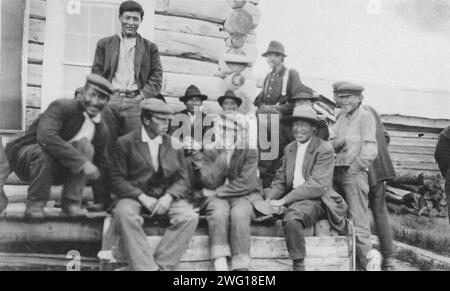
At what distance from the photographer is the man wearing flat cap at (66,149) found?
12.3 feet

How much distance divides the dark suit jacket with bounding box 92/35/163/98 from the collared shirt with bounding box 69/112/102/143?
0.51 m

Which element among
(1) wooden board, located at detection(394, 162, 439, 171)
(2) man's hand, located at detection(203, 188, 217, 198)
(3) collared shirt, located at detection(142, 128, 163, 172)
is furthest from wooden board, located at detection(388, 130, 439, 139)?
(3) collared shirt, located at detection(142, 128, 163, 172)

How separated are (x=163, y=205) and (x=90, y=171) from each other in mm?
584

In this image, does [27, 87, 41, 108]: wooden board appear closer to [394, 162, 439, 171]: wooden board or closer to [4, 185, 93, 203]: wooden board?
[4, 185, 93, 203]: wooden board

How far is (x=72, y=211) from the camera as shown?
3746 millimetres

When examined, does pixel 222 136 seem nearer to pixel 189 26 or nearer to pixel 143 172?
pixel 143 172

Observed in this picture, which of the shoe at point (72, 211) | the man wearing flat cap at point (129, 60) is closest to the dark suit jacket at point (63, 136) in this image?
the shoe at point (72, 211)

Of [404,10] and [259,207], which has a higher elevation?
[404,10]

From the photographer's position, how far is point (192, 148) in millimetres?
4195

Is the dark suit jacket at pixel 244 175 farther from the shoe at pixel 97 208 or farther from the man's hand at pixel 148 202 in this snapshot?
the shoe at pixel 97 208

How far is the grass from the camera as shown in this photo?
502 centimetres
